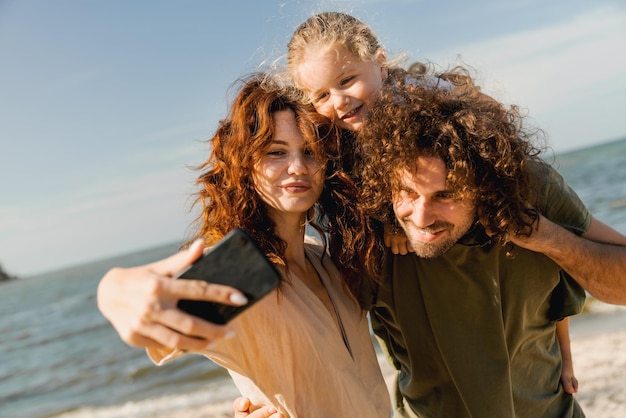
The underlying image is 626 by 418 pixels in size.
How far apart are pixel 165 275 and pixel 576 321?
9.23 metres

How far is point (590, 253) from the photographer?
2.71 metres

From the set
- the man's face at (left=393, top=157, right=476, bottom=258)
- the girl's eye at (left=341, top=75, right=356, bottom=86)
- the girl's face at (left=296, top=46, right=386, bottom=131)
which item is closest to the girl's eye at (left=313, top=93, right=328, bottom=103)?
the girl's face at (left=296, top=46, right=386, bottom=131)

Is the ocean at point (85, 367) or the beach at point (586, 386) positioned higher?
the beach at point (586, 386)

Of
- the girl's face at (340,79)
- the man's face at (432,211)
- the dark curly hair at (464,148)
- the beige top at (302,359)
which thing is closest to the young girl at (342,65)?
the girl's face at (340,79)

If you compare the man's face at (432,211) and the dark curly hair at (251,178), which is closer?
the man's face at (432,211)

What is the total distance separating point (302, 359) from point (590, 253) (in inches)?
55.0

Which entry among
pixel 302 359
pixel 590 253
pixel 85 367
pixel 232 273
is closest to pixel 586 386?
pixel 590 253

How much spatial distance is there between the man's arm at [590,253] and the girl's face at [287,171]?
3.16ft

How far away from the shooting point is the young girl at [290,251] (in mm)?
2443

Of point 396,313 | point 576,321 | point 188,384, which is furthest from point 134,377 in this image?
point 396,313

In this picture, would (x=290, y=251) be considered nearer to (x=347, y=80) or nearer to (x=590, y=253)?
(x=347, y=80)

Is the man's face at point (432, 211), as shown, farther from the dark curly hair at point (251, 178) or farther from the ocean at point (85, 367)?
the ocean at point (85, 367)

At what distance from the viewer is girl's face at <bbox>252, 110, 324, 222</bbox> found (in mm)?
2750

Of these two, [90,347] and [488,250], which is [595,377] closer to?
[488,250]
